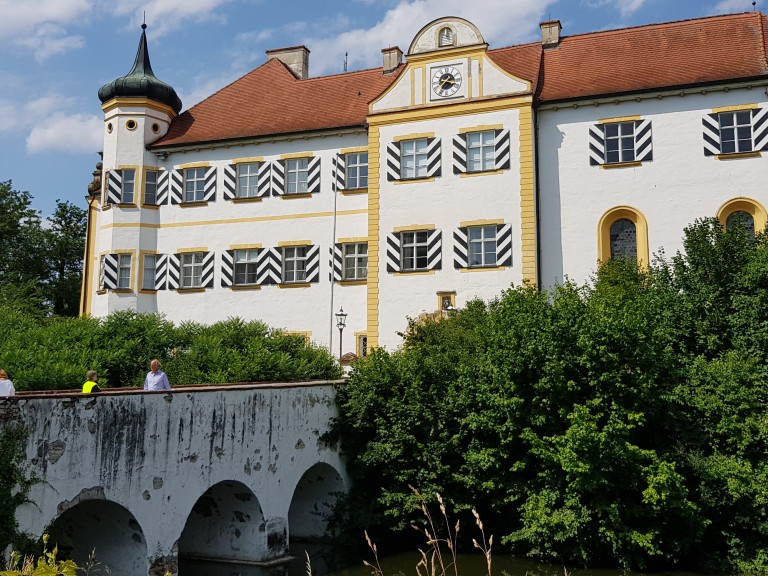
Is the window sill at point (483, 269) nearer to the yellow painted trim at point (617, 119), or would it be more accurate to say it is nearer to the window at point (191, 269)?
the yellow painted trim at point (617, 119)

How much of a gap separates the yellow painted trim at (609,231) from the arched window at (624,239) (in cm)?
10

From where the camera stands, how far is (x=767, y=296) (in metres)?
16.1

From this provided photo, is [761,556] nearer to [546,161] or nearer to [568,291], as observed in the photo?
[568,291]

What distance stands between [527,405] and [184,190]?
49.7ft

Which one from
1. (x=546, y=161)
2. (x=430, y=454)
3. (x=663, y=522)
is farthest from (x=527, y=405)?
(x=546, y=161)

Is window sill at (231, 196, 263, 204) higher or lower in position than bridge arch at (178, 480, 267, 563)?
higher

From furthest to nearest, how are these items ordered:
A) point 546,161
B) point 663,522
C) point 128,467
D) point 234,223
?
point 234,223 < point 546,161 < point 663,522 < point 128,467

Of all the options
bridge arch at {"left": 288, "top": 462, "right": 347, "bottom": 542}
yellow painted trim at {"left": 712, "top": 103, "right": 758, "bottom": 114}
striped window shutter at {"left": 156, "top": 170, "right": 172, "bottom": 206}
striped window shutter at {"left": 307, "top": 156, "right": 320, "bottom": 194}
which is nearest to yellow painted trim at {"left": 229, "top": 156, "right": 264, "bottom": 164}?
striped window shutter at {"left": 307, "top": 156, "right": 320, "bottom": 194}

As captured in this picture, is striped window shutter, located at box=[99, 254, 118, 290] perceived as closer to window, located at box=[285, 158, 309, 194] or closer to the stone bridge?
window, located at box=[285, 158, 309, 194]

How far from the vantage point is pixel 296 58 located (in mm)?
28906

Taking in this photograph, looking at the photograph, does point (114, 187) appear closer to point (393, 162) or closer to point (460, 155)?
point (393, 162)

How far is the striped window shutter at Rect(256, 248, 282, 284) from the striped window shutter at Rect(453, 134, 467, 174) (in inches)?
242

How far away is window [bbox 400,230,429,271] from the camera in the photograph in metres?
22.4

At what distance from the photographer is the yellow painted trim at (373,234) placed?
22531 millimetres
